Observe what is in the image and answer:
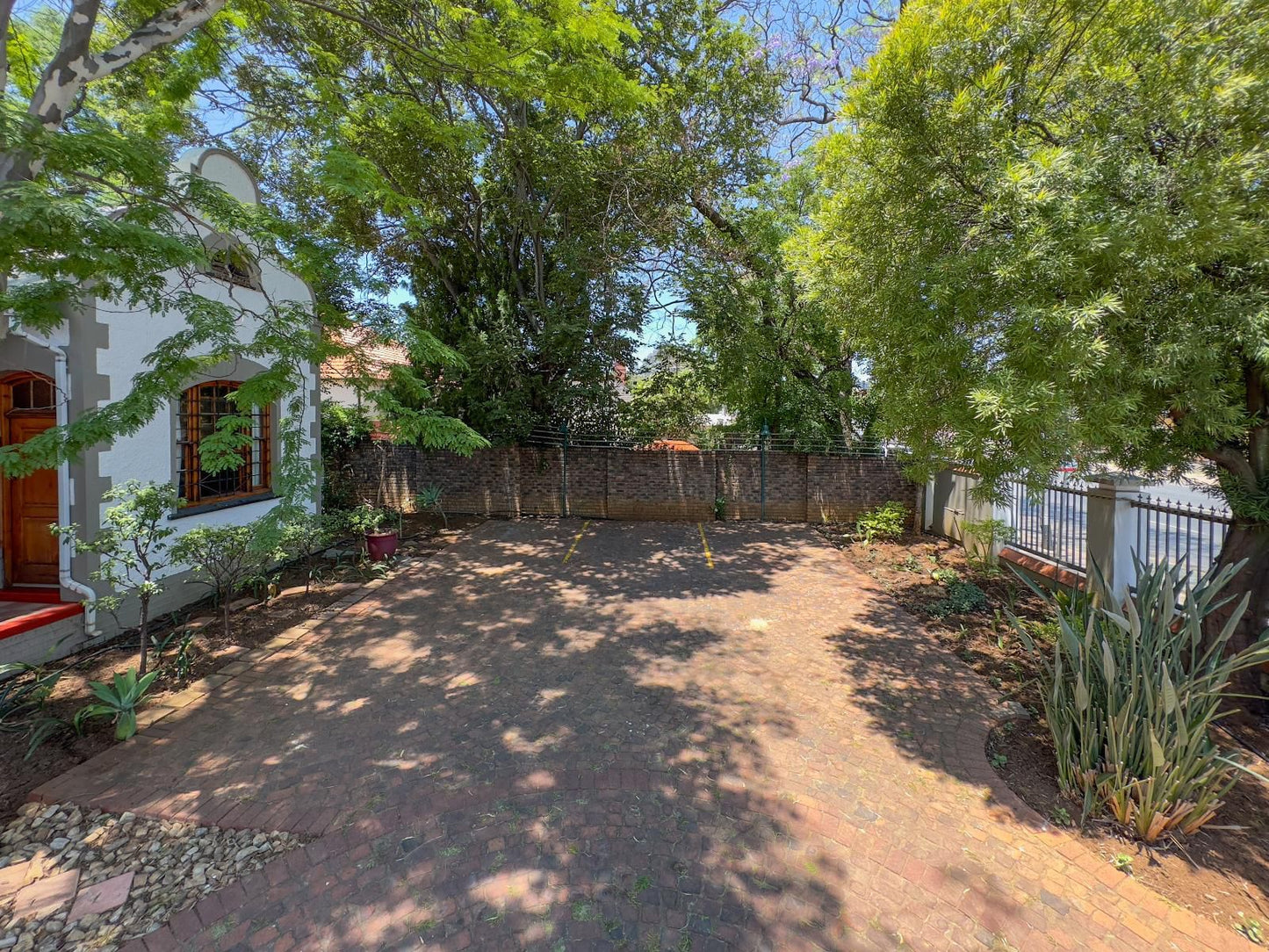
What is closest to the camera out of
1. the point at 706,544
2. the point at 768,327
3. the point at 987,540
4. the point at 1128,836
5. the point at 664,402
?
the point at 1128,836

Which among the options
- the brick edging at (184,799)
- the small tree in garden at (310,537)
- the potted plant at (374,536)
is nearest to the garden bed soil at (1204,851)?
the brick edging at (184,799)

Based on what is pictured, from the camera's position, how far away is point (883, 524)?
1023 cm

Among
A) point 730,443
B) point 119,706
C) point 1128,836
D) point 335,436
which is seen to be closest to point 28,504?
point 119,706

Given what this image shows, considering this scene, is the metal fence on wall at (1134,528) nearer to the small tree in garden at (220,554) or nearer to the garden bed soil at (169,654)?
the garden bed soil at (169,654)

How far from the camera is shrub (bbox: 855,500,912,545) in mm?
10125

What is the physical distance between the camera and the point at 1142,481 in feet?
16.4

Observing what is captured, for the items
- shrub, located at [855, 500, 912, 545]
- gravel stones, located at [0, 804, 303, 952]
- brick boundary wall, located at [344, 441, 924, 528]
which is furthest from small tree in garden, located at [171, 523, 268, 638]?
shrub, located at [855, 500, 912, 545]

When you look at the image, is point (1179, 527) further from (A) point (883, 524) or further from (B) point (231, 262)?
(B) point (231, 262)

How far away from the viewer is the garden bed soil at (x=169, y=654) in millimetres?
3451

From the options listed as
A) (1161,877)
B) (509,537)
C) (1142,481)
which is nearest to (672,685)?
(1161,877)

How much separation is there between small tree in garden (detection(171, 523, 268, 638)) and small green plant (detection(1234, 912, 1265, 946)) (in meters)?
6.92

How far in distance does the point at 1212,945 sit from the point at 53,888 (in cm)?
530

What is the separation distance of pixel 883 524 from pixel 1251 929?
322 inches

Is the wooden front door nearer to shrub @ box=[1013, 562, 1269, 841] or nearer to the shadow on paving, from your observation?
the shadow on paving
